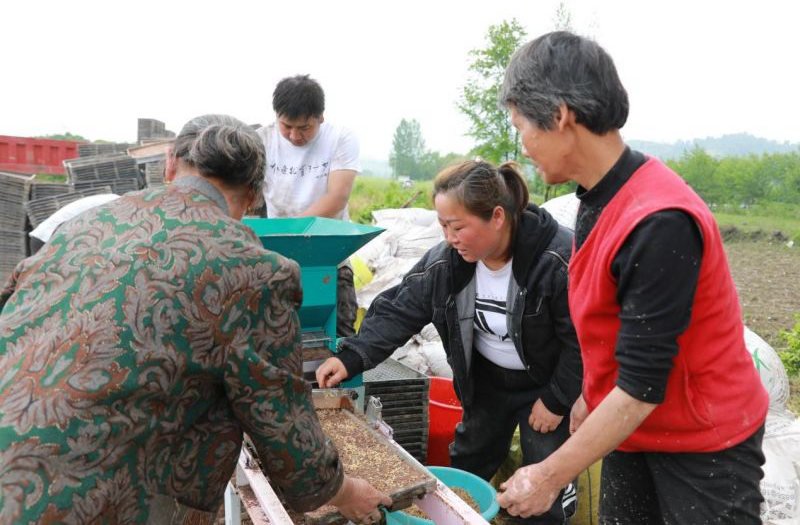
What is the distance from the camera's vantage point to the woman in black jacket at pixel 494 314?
2.63 m

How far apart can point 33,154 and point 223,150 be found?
58.1 ft

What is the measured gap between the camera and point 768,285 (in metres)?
9.84

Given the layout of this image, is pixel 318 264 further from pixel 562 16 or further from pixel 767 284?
pixel 562 16

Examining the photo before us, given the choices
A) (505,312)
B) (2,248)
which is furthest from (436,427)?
(2,248)

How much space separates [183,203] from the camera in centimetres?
153

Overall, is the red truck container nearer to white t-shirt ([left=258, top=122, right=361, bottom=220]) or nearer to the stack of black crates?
white t-shirt ([left=258, top=122, right=361, bottom=220])

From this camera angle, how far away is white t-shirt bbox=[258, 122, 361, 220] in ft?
12.7

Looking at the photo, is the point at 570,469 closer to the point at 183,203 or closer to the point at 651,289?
the point at 651,289

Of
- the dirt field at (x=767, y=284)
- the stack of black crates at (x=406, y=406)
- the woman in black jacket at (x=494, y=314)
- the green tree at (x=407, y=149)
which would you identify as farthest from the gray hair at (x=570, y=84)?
the green tree at (x=407, y=149)

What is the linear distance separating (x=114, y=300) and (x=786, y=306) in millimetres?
9110

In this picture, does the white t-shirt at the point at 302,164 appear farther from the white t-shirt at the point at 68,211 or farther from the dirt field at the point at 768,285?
the dirt field at the point at 768,285

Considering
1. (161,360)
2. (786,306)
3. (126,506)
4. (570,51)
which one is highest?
(570,51)

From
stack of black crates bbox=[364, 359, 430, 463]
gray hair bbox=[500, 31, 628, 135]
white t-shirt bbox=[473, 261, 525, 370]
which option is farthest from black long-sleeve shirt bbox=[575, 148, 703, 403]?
stack of black crates bbox=[364, 359, 430, 463]

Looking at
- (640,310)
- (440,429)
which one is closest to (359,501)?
(640,310)
